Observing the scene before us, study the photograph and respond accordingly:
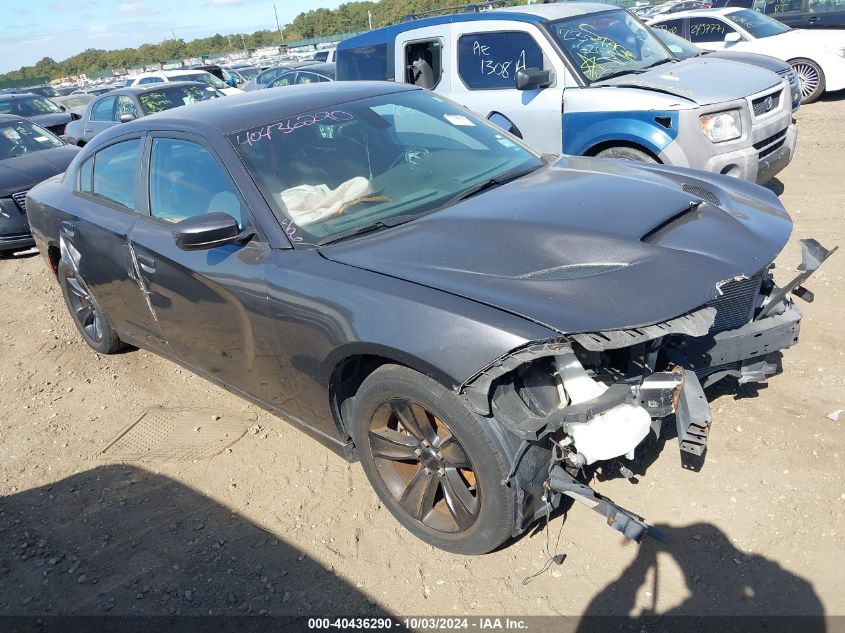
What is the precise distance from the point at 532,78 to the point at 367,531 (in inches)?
177

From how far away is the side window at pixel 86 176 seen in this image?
4.29m

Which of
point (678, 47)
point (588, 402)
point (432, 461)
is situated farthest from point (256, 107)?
point (678, 47)

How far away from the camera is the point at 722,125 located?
218 inches

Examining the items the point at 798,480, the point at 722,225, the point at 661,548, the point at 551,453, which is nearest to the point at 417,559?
the point at 551,453

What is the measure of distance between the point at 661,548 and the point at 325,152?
2.31 metres

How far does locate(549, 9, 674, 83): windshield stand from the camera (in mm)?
6211

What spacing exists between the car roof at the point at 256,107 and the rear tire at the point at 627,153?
250 centimetres

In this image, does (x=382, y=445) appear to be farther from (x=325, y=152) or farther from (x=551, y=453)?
(x=325, y=152)

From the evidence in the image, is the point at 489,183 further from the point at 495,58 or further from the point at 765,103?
the point at 765,103

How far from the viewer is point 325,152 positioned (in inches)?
128

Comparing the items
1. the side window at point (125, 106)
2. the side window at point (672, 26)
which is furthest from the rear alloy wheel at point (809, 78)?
the side window at point (125, 106)

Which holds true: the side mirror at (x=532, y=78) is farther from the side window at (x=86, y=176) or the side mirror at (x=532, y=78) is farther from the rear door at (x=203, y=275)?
the side window at (x=86, y=176)

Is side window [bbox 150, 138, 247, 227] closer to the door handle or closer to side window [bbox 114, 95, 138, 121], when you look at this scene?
the door handle

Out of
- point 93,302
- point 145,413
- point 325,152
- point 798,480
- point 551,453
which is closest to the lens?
point 551,453
